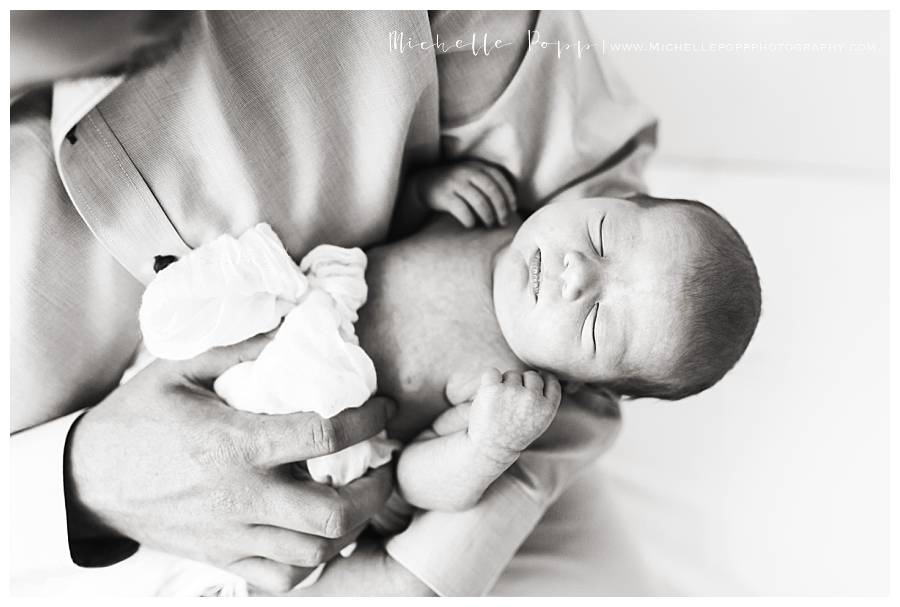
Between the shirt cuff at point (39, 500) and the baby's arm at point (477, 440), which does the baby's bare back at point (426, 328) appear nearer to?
the baby's arm at point (477, 440)

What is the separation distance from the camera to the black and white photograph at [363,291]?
753 mm

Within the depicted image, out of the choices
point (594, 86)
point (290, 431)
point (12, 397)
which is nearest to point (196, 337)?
point (290, 431)

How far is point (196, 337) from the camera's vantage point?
80 cm

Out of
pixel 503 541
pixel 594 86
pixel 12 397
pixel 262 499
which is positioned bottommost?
pixel 503 541

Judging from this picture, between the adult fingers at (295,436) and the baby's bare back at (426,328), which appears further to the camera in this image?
the baby's bare back at (426,328)

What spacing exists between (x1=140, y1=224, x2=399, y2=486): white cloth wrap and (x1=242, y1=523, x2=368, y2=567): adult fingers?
0.28ft

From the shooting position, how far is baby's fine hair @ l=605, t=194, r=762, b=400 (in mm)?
829

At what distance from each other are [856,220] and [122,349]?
49.0 inches

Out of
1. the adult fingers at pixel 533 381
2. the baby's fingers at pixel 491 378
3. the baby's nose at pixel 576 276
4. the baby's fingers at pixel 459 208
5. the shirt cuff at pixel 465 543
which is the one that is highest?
the baby's fingers at pixel 459 208

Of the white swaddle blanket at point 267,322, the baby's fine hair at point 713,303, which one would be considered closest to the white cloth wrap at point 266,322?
the white swaddle blanket at point 267,322

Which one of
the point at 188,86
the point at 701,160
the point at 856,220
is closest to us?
the point at 188,86

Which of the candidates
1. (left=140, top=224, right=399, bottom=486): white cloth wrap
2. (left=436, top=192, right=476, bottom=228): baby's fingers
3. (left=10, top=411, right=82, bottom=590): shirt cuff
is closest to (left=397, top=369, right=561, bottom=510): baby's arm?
(left=140, top=224, right=399, bottom=486): white cloth wrap

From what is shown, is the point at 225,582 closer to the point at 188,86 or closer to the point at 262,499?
the point at 262,499

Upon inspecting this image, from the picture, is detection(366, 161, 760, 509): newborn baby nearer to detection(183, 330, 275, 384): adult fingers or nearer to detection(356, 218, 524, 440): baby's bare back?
detection(356, 218, 524, 440): baby's bare back
